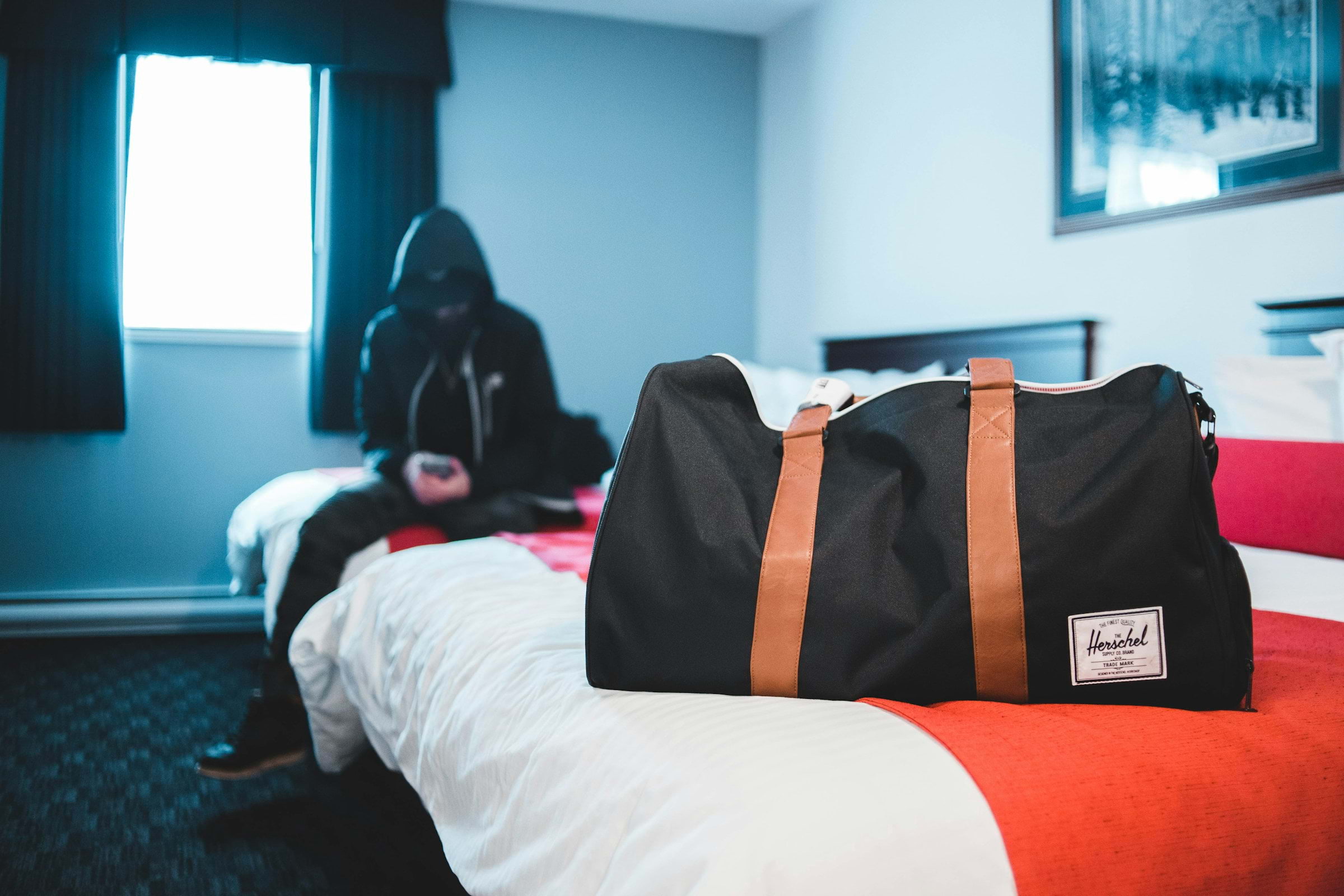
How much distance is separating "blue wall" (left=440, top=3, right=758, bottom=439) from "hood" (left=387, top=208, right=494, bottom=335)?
4.46 ft

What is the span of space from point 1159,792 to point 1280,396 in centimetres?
118

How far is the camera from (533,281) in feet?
11.9

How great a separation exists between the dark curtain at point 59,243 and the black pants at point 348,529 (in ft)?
5.67

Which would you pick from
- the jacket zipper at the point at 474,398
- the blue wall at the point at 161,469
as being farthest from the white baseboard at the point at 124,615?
the jacket zipper at the point at 474,398

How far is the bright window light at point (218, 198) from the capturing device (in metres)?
3.24

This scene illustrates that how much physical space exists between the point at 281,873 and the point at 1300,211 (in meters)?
2.24

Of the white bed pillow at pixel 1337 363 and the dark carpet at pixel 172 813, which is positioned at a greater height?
the white bed pillow at pixel 1337 363

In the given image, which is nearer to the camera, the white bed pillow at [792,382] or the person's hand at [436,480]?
the person's hand at [436,480]

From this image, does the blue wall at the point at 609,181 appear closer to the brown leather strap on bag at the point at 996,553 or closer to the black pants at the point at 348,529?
the black pants at the point at 348,529

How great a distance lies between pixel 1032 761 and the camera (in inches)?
27.2

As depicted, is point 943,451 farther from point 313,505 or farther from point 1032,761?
point 313,505

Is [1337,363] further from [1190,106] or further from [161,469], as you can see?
[161,469]

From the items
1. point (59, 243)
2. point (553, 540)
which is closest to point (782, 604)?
point (553, 540)

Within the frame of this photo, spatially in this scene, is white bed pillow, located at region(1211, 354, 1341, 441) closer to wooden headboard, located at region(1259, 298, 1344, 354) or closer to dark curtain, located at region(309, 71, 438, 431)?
wooden headboard, located at region(1259, 298, 1344, 354)
